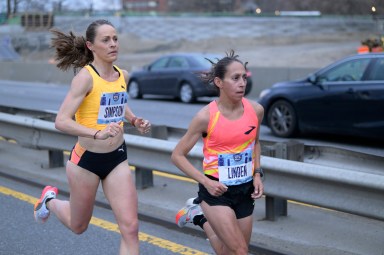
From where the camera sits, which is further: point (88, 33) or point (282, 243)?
point (282, 243)

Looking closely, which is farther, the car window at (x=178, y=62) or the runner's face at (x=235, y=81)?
the car window at (x=178, y=62)

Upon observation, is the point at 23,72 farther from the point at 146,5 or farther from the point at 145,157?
the point at 146,5

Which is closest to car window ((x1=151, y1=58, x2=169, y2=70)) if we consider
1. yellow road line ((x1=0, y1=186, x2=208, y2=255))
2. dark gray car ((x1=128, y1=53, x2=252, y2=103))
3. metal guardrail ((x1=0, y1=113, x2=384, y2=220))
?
dark gray car ((x1=128, y1=53, x2=252, y2=103))

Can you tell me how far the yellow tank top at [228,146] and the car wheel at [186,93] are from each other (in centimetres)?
1572

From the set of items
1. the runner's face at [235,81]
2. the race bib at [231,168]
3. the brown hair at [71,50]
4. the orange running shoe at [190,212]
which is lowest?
the orange running shoe at [190,212]

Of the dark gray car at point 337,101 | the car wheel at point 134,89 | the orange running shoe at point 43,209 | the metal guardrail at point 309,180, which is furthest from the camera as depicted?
the car wheel at point 134,89

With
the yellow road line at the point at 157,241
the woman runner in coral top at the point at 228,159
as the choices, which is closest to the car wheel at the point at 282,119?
the yellow road line at the point at 157,241

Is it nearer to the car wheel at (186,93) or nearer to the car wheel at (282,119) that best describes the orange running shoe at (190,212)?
the car wheel at (282,119)

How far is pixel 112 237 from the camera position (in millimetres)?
5754

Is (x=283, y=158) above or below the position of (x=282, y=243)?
above

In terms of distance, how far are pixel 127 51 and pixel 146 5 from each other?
245 ft

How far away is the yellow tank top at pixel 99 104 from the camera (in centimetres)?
436

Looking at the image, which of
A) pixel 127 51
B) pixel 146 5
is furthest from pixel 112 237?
pixel 146 5

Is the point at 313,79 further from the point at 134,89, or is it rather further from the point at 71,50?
the point at 134,89
